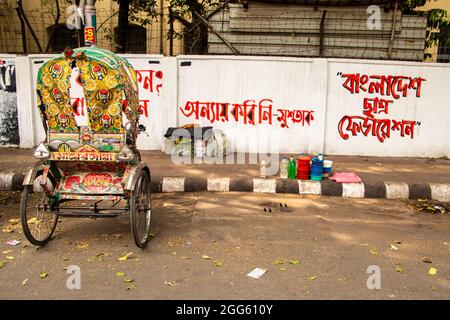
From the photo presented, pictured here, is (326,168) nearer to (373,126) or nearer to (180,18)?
(373,126)

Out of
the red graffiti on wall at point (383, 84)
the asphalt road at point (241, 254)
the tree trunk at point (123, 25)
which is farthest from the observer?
the tree trunk at point (123, 25)

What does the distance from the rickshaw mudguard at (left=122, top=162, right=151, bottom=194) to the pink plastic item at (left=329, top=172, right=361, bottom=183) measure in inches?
139

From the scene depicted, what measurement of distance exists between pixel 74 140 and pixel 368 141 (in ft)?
20.7

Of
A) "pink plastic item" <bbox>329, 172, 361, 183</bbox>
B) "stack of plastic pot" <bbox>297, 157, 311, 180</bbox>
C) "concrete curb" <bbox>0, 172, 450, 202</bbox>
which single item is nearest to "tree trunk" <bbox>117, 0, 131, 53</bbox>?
"concrete curb" <bbox>0, 172, 450, 202</bbox>

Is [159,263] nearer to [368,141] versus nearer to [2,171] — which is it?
[2,171]

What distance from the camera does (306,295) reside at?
141 inches

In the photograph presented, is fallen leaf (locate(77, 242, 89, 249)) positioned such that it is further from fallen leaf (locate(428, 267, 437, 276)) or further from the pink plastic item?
the pink plastic item

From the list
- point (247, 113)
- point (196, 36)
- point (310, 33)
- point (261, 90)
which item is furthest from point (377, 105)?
point (196, 36)

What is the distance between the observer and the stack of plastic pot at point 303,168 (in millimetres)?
7062

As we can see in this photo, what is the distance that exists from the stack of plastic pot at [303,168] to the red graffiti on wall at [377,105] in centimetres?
218

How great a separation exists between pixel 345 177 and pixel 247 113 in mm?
2665

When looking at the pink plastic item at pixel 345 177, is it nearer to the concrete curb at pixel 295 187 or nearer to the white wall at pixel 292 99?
the concrete curb at pixel 295 187

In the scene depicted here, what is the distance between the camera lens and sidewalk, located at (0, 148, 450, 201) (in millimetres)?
6797

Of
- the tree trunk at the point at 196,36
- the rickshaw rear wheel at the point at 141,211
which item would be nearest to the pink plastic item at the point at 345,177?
the rickshaw rear wheel at the point at 141,211
